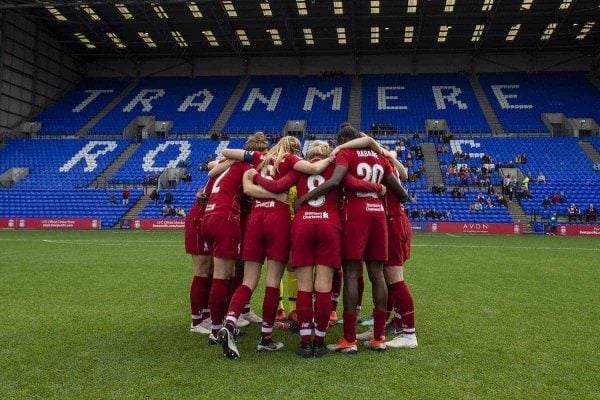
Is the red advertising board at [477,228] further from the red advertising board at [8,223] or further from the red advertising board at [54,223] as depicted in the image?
the red advertising board at [8,223]

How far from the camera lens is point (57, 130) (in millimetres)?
40625

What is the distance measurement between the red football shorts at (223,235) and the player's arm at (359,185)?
4.45 ft

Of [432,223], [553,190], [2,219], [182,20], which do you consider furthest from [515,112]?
[2,219]

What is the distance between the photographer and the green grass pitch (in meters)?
3.84

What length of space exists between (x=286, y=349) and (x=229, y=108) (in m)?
39.7

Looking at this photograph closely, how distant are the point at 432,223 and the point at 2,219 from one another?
23.8 metres

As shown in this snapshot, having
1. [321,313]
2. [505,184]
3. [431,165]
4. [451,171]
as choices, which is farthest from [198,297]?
[431,165]

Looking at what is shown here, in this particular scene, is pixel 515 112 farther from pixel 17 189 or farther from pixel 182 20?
pixel 17 189

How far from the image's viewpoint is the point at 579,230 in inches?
971

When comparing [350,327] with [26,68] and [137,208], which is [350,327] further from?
[26,68]

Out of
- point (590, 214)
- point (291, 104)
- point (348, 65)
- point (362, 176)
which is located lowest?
point (590, 214)

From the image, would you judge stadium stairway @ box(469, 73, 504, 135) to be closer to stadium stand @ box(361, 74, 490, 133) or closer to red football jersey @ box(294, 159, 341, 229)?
stadium stand @ box(361, 74, 490, 133)

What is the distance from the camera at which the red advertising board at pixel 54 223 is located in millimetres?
26750

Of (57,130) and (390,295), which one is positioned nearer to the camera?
(390,295)
